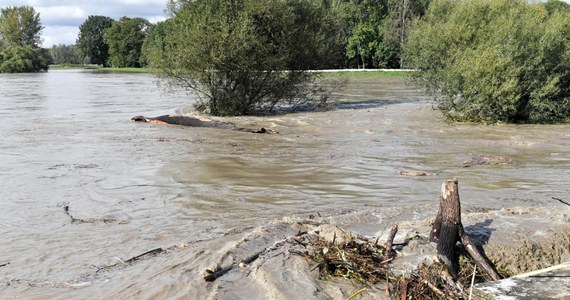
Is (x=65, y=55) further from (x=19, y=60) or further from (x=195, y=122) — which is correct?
(x=195, y=122)

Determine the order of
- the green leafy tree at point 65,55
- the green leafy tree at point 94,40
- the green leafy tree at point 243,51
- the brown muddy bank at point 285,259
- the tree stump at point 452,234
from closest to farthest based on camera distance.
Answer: the brown muddy bank at point 285,259
the tree stump at point 452,234
the green leafy tree at point 243,51
the green leafy tree at point 94,40
the green leafy tree at point 65,55

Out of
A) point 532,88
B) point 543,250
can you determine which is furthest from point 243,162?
point 532,88

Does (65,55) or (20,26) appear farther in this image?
(65,55)

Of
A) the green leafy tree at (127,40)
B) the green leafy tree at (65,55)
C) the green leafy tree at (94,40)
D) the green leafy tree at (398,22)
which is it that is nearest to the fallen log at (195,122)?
the green leafy tree at (398,22)

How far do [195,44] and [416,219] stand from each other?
51.2 ft

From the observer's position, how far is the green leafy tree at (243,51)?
21.8 meters

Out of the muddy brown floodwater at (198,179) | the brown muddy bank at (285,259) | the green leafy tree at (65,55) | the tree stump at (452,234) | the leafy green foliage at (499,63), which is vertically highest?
the green leafy tree at (65,55)

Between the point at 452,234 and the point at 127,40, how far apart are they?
382 ft

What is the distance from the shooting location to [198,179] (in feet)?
37.7

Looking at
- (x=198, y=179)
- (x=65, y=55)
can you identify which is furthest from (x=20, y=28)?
(x=198, y=179)

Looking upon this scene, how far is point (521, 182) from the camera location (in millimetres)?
11164

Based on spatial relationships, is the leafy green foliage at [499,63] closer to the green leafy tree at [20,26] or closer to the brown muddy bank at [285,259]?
the brown muddy bank at [285,259]

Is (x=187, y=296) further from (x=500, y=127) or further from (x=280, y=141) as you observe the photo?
(x=500, y=127)

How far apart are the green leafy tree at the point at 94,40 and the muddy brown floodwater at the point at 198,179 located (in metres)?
119
